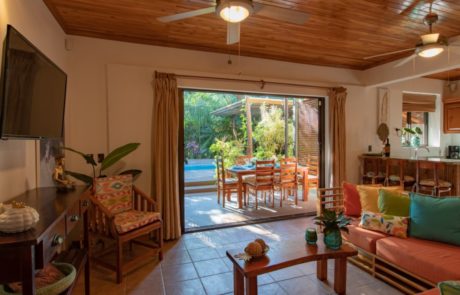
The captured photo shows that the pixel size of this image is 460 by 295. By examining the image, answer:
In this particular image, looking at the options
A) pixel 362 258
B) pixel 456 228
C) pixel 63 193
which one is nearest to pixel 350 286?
pixel 362 258

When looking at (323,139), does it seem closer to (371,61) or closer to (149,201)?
(371,61)

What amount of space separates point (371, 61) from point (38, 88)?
4.77 meters

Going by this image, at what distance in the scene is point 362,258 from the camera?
263 centimetres

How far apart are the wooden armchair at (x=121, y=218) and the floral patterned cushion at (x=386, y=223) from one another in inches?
85.5

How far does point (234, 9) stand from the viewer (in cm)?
199

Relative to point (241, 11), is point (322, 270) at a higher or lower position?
lower

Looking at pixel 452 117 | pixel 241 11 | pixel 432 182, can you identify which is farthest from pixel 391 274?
pixel 452 117

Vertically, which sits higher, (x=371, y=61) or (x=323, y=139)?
(x=371, y=61)

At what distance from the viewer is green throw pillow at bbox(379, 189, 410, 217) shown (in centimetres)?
260

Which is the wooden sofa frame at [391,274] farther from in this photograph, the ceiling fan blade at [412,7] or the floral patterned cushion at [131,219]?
the ceiling fan blade at [412,7]

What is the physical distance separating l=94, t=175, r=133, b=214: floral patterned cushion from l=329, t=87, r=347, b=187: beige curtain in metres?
3.31

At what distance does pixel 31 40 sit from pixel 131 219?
1825 millimetres

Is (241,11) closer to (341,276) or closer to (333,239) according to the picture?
(333,239)

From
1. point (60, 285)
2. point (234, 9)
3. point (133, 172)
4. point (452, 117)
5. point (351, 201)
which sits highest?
point (234, 9)
